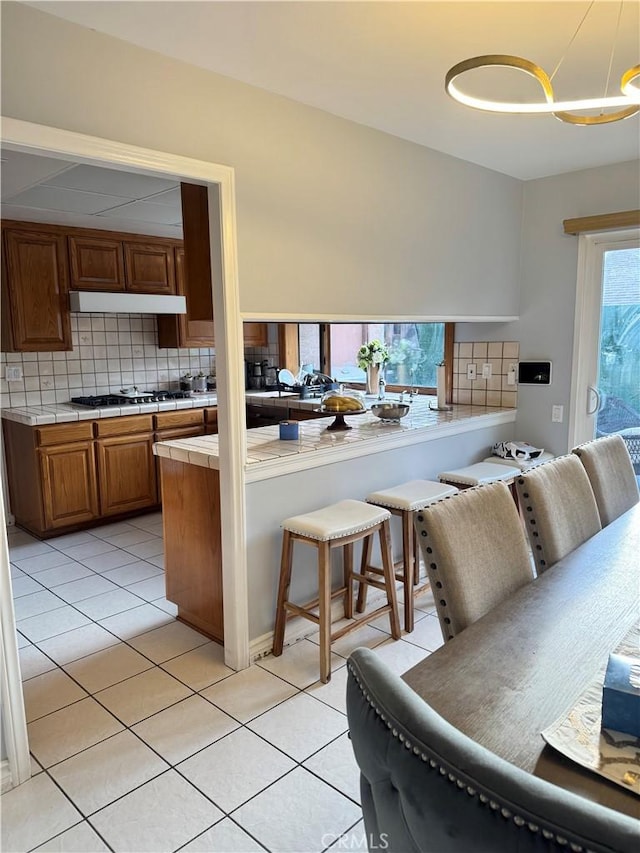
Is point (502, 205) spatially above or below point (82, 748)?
above

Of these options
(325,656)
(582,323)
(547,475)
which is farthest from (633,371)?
(325,656)

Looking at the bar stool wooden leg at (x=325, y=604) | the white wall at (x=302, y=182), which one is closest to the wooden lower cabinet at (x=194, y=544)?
the bar stool wooden leg at (x=325, y=604)

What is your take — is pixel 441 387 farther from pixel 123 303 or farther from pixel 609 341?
pixel 123 303

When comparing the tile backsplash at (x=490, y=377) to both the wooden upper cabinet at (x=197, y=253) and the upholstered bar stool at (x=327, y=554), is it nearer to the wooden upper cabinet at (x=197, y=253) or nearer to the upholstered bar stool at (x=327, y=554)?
the upholstered bar stool at (x=327, y=554)

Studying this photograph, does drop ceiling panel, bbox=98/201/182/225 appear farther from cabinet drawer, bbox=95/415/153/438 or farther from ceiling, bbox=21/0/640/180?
ceiling, bbox=21/0/640/180

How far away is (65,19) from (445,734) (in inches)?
85.3

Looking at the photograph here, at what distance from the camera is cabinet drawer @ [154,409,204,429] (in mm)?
4647

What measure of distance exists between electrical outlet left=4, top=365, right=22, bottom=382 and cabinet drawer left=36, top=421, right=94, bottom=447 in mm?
652

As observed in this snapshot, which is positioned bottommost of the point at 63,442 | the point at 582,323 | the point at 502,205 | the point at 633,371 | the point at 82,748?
the point at 82,748

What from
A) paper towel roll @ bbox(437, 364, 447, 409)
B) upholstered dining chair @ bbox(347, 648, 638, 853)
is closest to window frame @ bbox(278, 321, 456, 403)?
paper towel roll @ bbox(437, 364, 447, 409)

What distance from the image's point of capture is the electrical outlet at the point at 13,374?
4.33 m

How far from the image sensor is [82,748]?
81.3 inches

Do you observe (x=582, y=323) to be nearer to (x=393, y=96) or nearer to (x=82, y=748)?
(x=393, y=96)

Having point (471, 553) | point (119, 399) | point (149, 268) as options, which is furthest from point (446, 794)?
point (149, 268)
